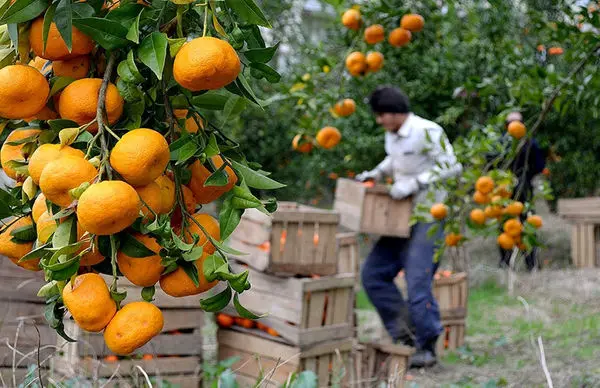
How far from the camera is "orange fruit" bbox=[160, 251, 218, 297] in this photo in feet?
3.55

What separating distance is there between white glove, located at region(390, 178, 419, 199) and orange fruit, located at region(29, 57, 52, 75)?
12.8 feet

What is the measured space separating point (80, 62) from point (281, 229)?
3.13 metres

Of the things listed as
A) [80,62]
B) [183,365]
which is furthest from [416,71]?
[80,62]

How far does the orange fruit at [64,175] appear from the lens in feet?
3.26

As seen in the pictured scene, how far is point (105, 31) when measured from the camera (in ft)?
3.50

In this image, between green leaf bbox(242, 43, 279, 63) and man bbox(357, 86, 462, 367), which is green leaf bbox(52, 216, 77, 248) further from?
man bbox(357, 86, 462, 367)

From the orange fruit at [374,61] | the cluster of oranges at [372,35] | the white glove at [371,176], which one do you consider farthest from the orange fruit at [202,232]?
Result: the white glove at [371,176]

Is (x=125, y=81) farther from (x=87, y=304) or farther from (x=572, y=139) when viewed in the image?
(x=572, y=139)

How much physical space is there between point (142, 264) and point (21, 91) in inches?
11.4

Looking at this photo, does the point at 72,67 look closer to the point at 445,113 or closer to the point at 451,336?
the point at 451,336

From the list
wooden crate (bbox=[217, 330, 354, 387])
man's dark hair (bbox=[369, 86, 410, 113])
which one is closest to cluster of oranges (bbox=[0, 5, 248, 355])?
wooden crate (bbox=[217, 330, 354, 387])

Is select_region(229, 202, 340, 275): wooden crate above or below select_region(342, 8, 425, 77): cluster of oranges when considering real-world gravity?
below

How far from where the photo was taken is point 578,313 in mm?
6770

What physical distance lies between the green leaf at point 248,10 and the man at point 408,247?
150 inches
